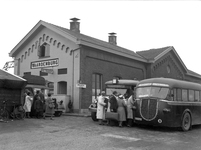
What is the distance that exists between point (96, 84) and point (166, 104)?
11246mm

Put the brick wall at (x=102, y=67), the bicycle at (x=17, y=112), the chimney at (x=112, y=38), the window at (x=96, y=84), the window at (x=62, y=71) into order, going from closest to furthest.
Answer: the bicycle at (x=17, y=112) → the brick wall at (x=102, y=67) → the window at (x=62, y=71) → the window at (x=96, y=84) → the chimney at (x=112, y=38)

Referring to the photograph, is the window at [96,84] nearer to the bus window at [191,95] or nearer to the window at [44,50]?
the window at [44,50]

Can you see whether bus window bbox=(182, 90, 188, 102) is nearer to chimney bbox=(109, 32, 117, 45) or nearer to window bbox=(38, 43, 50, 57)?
window bbox=(38, 43, 50, 57)

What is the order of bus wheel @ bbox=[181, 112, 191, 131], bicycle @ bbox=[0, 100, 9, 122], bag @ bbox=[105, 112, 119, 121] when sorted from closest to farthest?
bus wheel @ bbox=[181, 112, 191, 131], bag @ bbox=[105, 112, 119, 121], bicycle @ bbox=[0, 100, 9, 122]

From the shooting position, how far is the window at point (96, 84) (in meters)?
21.5

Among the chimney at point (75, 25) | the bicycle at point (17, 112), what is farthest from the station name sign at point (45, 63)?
the bicycle at point (17, 112)

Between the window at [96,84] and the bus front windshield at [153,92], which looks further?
the window at [96,84]

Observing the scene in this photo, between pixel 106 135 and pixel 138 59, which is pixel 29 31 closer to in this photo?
pixel 138 59

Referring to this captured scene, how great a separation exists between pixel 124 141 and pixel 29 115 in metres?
9.09

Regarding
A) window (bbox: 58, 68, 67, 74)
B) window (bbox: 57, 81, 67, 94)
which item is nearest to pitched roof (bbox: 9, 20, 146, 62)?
window (bbox: 58, 68, 67, 74)

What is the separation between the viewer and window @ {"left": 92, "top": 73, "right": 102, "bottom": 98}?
2145cm

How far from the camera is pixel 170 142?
851 cm

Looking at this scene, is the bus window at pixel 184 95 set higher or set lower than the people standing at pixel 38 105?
higher

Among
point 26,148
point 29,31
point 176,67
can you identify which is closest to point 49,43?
point 29,31
